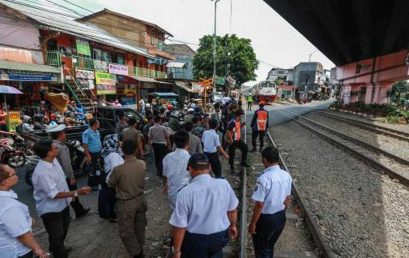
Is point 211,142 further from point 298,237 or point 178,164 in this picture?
point 298,237

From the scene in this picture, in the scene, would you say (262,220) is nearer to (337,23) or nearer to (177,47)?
(337,23)

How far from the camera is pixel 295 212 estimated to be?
18.6 ft

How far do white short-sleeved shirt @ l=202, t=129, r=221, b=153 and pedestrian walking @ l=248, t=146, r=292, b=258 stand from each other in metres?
2.96

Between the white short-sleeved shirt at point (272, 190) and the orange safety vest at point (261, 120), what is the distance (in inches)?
269

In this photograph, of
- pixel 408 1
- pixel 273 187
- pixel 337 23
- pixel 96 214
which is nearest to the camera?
pixel 273 187

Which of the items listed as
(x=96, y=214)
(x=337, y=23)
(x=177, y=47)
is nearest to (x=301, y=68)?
(x=177, y=47)

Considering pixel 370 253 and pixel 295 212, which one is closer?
pixel 370 253

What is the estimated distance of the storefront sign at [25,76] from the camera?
12812 mm

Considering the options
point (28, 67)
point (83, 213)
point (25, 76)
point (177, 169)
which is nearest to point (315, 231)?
point (177, 169)

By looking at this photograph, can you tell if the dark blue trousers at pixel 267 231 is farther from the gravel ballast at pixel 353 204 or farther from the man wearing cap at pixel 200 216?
the gravel ballast at pixel 353 204

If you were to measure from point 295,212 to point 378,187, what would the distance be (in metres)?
3.17

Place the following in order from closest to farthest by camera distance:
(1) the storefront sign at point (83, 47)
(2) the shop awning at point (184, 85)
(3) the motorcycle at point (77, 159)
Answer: (3) the motorcycle at point (77, 159)
(1) the storefront sign at point (83, 47)
(2) the shop awning at point (184, 85)

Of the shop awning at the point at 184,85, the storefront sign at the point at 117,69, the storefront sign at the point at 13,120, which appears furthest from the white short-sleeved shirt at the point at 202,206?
the shop awning at the point at 184,85

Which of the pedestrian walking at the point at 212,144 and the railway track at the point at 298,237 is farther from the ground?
the pedestrian walking at the point at 212,144
